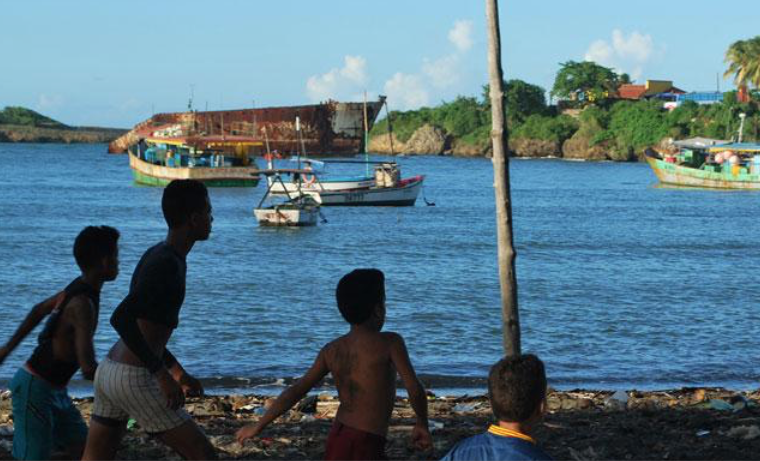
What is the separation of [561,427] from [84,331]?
468 centimetres

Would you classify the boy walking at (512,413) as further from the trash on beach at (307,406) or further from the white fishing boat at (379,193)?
the white fishing boat at (379,193)

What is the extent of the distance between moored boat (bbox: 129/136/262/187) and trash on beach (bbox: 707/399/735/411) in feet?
200

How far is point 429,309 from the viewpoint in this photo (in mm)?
22891

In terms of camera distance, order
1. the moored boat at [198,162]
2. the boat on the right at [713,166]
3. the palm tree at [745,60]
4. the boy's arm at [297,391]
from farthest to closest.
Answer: the palm tree at [745,60], the boat on the right at [713,166], the moored boat at [198,162], the boy's arm at [297,391]

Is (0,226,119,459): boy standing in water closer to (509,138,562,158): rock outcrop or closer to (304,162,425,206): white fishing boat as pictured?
(304,162,425,206): white fishing boat

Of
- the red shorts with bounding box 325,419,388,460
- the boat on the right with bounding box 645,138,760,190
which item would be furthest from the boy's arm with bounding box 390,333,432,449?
the boat on the right with bounding box 645,138,760,190

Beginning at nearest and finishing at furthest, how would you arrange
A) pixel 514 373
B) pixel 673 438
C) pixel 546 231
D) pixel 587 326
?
pixel 514 373 < pixel 673 438 < pixel 587 326 < pixel 546 231

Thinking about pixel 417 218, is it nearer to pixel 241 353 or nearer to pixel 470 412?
pixel 241 353

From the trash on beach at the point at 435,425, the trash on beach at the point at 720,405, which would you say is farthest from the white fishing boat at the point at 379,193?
the trash on beach at the point at 435,425

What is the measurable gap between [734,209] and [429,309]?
41.5 meters

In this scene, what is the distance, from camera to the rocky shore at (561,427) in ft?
27.2

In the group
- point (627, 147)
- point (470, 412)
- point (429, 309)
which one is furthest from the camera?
point (627, 147)

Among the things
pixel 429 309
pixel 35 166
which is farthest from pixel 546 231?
pixel 35 166

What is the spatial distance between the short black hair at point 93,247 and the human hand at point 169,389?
0.61m
